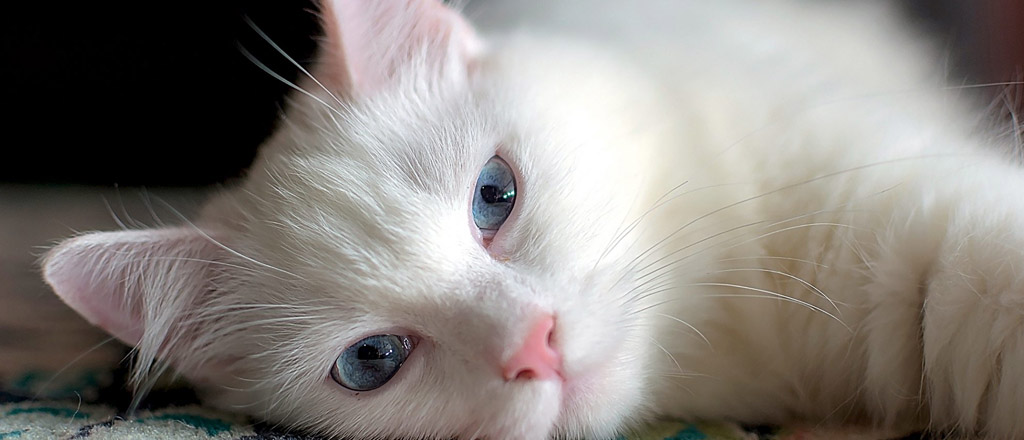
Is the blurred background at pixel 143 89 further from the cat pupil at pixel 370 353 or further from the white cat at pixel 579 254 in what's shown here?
the cat pupil at pixel 370 353

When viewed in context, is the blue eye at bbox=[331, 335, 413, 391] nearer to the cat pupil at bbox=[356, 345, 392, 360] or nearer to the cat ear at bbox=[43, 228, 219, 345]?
the cat pupil at bbox=[356, 345, 392, 360]

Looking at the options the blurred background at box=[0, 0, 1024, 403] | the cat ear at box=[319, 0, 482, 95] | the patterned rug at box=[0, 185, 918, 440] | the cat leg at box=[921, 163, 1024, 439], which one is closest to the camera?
the cat leg at box=[921, 163, 1024, 439]

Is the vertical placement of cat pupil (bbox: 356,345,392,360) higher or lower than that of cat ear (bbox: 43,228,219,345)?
lower

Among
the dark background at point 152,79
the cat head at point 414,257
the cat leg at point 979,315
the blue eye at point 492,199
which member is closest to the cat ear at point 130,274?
the cat head at point 414,257

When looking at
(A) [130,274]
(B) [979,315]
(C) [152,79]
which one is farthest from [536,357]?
(C) [152,79]

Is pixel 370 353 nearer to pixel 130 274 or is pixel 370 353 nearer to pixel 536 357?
pixel 536 357

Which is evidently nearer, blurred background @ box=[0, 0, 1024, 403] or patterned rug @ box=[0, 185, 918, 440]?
patterned rug @ box=[0, 185, 918, 440]

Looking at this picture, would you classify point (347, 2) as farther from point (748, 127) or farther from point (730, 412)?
point (730, 412)

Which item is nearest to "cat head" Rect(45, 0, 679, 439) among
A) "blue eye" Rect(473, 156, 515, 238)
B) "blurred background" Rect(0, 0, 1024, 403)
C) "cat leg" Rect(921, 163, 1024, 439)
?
"blue eye" Rect(473, 156, 515, 238)
